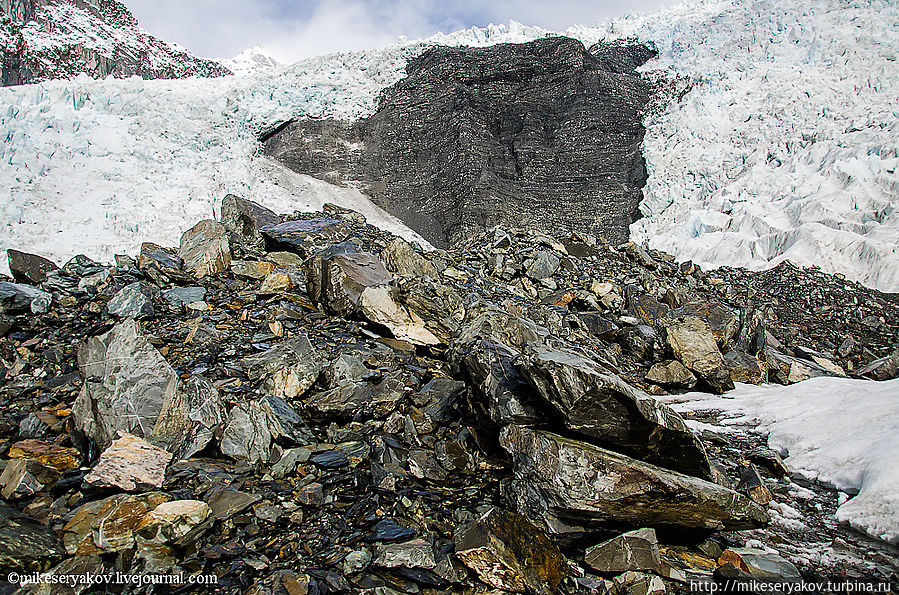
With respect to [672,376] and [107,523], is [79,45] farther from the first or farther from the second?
[672,376]

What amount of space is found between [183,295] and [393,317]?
2.38 meters

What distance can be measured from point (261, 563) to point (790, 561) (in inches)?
111

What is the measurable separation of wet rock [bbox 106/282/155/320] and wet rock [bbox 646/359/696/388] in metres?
6.11

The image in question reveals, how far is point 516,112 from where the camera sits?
2669 centimetres

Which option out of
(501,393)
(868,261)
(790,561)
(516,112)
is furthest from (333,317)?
(516,112)

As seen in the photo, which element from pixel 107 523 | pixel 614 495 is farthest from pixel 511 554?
pixel 107 523

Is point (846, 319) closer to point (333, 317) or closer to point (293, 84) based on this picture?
point (333, 317)

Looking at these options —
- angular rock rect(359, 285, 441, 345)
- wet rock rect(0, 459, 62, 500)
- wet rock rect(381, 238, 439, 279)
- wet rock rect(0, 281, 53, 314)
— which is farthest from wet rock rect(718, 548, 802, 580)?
wet rock rect(0, 281, 53, 314)

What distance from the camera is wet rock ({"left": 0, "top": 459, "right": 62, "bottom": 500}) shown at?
8.84 feet

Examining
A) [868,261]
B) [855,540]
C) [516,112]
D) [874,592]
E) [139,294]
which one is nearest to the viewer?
[874,592]

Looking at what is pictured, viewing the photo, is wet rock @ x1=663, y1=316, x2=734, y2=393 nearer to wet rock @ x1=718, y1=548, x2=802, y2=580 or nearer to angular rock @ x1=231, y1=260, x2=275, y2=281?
wet rock @ x1=718, y1=548, x2=802, y2=580

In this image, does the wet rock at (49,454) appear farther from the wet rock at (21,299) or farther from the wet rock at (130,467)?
the wet rock at (21,299)

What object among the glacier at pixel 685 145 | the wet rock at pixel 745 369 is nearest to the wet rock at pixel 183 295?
the wet rock at pixel 745 369

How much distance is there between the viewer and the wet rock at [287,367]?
146 inches
